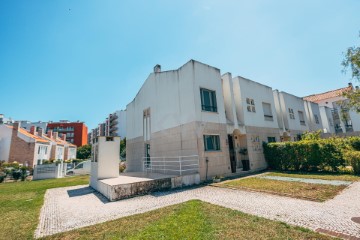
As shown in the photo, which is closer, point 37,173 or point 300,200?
point 300,200

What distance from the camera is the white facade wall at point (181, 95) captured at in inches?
502

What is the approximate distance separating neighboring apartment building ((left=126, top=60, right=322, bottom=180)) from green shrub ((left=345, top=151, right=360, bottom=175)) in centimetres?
586

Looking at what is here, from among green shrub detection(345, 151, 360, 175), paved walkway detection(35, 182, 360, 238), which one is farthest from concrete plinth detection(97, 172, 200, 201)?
green shrub detection(345, 151, 360, 175)

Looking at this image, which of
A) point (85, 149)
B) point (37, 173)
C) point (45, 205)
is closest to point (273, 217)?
point (45, 205)

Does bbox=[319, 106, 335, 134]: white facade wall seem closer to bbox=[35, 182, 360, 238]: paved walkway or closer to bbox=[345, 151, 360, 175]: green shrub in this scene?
bbox=[345, 151, 360, 175]: green shrub

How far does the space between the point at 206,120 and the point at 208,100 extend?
5.87ft

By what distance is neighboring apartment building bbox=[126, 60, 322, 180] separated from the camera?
41.3ft

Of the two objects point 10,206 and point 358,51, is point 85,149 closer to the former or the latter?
point 10,206

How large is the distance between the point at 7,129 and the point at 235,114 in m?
40.4

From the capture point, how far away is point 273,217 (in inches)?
198

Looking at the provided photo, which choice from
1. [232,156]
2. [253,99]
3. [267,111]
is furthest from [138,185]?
[267,111]

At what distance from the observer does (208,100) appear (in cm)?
1365

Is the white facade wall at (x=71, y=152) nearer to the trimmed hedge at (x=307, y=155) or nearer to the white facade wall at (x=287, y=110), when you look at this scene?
the trimmed hedge at (x=307, y=155)

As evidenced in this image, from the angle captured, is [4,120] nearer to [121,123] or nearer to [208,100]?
[121,123]
